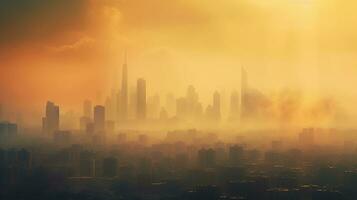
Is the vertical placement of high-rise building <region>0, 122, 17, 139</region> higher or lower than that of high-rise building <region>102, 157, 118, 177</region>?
higher

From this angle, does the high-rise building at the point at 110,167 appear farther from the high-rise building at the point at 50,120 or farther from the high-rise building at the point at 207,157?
the high-rise building at the point at 207,157

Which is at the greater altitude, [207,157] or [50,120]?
[50,120]

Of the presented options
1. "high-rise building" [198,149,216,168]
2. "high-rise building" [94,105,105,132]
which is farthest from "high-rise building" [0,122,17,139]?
"high-rise building" [198,149,216,168]

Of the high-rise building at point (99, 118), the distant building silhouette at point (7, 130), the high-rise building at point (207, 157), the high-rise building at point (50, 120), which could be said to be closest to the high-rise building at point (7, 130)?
the distant building silhouette at point (7, 130)

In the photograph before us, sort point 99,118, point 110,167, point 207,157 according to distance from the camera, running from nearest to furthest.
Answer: point 110,167 < point 207,157 < point 99,118

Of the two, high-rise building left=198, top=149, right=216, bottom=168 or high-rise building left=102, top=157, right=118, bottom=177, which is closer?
high-rise building left=102, top=157, right=118, bottom=177

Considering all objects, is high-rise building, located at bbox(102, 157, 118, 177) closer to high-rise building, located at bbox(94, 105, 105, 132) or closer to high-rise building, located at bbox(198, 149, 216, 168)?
high-rise building, located at bbox(94, 105, 105, 132)

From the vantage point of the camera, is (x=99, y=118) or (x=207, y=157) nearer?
(x=207, y=157)

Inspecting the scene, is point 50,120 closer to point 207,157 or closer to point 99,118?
point 99,118

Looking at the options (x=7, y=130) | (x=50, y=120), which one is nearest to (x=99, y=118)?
(x=50, y=120)
